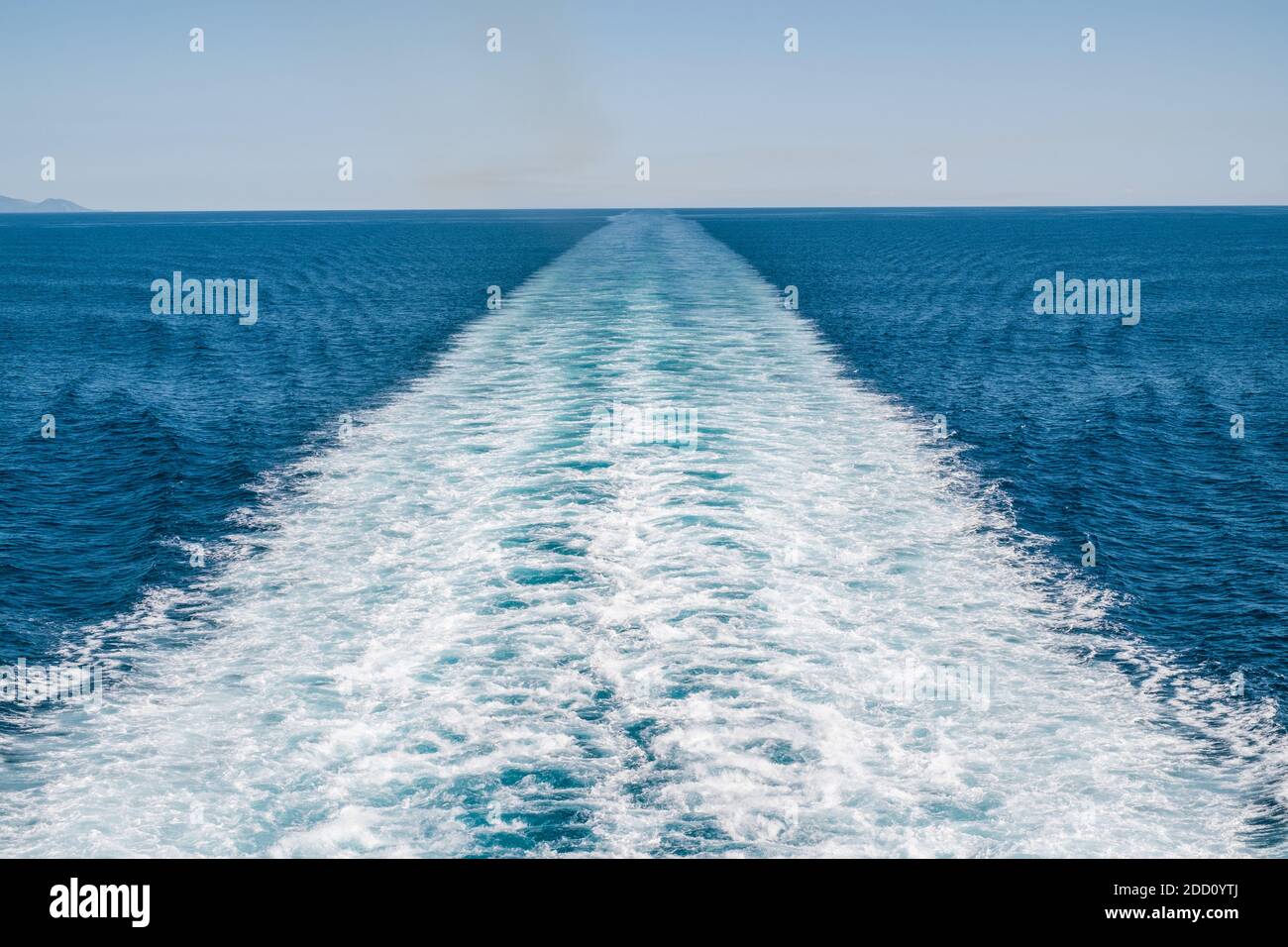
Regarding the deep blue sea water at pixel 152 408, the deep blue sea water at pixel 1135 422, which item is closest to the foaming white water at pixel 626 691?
the deep blue sea water at pixel 1135 422

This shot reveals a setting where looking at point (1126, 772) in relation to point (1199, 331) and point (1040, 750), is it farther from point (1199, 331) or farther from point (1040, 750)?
point (1199, 331)

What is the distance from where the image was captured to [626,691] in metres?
17.2

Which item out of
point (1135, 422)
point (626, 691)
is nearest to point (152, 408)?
point (626, 691)

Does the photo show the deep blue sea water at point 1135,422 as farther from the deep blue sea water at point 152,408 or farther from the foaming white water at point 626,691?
the deep blue sea water at point 152,408

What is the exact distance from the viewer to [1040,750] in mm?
15742

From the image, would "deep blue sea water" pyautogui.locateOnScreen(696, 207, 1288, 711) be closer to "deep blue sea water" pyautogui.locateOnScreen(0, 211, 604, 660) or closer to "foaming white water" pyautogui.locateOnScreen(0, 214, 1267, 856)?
"foaming white water" pyautogui.locateOnScreen(0, 214, 1267, 856)

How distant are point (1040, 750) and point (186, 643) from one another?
52.4ft

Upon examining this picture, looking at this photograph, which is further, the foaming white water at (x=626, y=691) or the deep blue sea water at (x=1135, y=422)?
the deep blue sea water at (x=1135, y=422)

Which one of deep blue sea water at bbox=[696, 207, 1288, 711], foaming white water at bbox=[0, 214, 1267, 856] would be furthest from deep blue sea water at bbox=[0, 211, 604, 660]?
deep blue sea water at bbox=[696, 207, 1288, 711]

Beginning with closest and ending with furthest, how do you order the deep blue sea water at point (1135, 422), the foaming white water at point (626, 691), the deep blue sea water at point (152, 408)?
the foaming white water at point (626, 691) < the deep blue sea water at point (1135, 422) < the deep blue sea water at point (152, 408)

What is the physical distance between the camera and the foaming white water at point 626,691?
13.9 meters

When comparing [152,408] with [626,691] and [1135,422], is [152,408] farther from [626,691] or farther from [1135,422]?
[1135,422]
